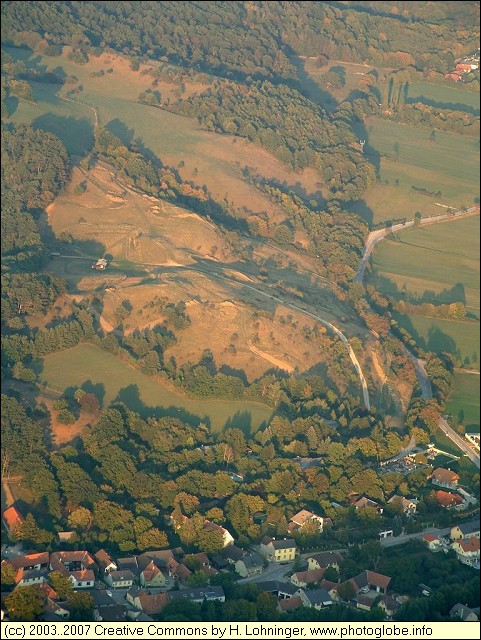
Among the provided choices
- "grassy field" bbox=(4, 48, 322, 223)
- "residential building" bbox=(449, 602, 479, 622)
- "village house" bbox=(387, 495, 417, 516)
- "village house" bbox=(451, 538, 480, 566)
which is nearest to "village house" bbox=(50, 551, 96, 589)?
"residential building" bbox=(449, 602, 479, 622)

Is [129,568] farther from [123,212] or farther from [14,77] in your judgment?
[14,77]

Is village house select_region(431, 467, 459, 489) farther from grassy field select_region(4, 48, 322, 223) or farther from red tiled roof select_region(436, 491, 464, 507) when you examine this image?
grassy field select_region(4, 48, 322, 223)

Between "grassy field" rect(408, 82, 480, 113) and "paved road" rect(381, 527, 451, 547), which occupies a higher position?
"grassy field" rect(408, 82, 480, 113)

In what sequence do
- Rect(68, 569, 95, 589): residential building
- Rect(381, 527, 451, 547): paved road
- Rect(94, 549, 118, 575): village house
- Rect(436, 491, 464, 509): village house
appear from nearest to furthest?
1. Rect(68, 569, 95, 589): residential building
2. Rect(94, 549, 118, 575): village house
3. Rect(381, 527, 451, 547): paved road
4. Rect(436, 491, 464, 509): village house

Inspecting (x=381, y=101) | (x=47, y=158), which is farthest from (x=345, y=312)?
(x=381, y=101)

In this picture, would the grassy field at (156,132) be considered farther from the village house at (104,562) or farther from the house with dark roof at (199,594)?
the house with dark roof at (199,594)

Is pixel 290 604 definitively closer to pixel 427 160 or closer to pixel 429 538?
pixel 429 538
